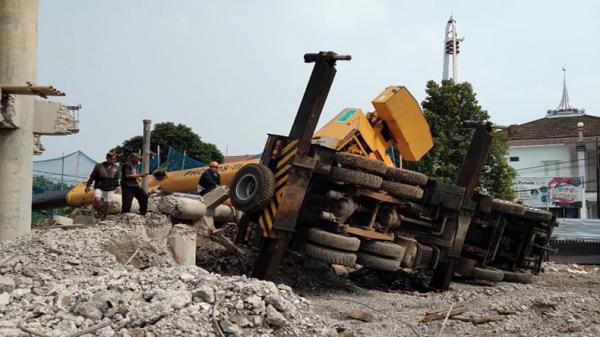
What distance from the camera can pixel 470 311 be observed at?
749cm

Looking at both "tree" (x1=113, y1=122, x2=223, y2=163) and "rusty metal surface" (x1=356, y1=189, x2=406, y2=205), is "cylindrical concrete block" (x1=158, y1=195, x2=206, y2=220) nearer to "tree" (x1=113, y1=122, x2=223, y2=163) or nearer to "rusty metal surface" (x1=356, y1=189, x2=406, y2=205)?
"rusty metal surface" (x1=356, y1=189, x2=406, y2=205)

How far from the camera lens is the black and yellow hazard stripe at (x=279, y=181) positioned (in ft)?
27.2

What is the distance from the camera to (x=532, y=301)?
8.10 m

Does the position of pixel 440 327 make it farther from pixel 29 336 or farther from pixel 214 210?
pixel 214 210

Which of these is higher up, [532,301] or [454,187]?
[454,187]

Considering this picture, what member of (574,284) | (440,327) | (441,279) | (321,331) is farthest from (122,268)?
(574,284)

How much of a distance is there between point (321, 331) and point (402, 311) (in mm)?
2370

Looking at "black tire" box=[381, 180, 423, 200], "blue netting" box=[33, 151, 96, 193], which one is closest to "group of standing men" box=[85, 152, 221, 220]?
"black tire" box=[381, 180, 423, 200]

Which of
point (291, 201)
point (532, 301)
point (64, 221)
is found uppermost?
point (291, 201)

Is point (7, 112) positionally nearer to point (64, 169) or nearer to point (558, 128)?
point (64, 169)

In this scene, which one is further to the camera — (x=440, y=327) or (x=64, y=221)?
(x=64, y=221)

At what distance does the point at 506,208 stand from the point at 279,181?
4545mm

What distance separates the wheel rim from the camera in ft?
28.1

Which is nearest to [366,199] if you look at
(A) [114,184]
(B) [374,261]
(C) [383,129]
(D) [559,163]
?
(B) [374,261]
